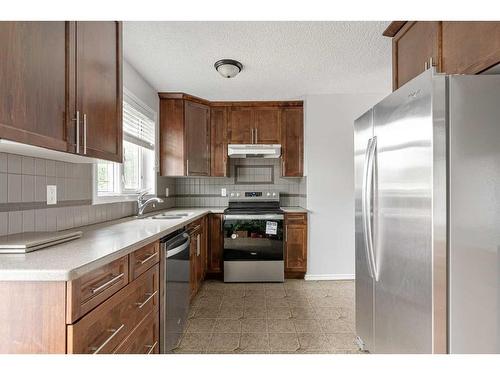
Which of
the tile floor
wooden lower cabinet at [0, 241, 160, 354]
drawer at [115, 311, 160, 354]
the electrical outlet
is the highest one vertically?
the electrical outlet

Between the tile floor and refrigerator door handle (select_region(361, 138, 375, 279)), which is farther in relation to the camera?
the tile floor

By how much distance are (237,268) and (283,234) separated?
0.71 m

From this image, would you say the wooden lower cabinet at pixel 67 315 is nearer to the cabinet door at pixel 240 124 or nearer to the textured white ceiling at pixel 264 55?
the textured white ceiling at pixel 264 55

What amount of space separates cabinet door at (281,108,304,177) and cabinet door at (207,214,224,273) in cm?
113

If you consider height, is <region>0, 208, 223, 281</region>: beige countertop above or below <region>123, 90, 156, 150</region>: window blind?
below

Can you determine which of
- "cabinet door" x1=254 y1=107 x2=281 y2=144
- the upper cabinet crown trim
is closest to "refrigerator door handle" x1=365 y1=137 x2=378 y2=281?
the upper cabinet crown trim

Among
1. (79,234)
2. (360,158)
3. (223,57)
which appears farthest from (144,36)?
(360,158)

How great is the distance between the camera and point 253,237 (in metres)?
3.64

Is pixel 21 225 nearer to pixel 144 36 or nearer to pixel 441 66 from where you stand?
pixel 144 36

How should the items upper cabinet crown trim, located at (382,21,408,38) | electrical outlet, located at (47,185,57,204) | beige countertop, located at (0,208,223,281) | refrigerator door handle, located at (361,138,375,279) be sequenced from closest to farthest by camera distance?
beige countertop, located at (0,208,223,281) → electrical outlet, located at (47,185,57,204) → refrigerator door handle, located at (361,138,375,279) → upper cabinet crown trim, located at (382,21,408,38)

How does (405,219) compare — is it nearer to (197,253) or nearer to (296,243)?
(197,253)

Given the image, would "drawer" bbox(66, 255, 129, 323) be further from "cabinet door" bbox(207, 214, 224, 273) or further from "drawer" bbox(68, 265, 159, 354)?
"cabinet door" bbox(207, 214, 224, 273)

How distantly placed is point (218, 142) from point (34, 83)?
9.88 feet

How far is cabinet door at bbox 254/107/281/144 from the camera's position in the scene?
4.02 metres
